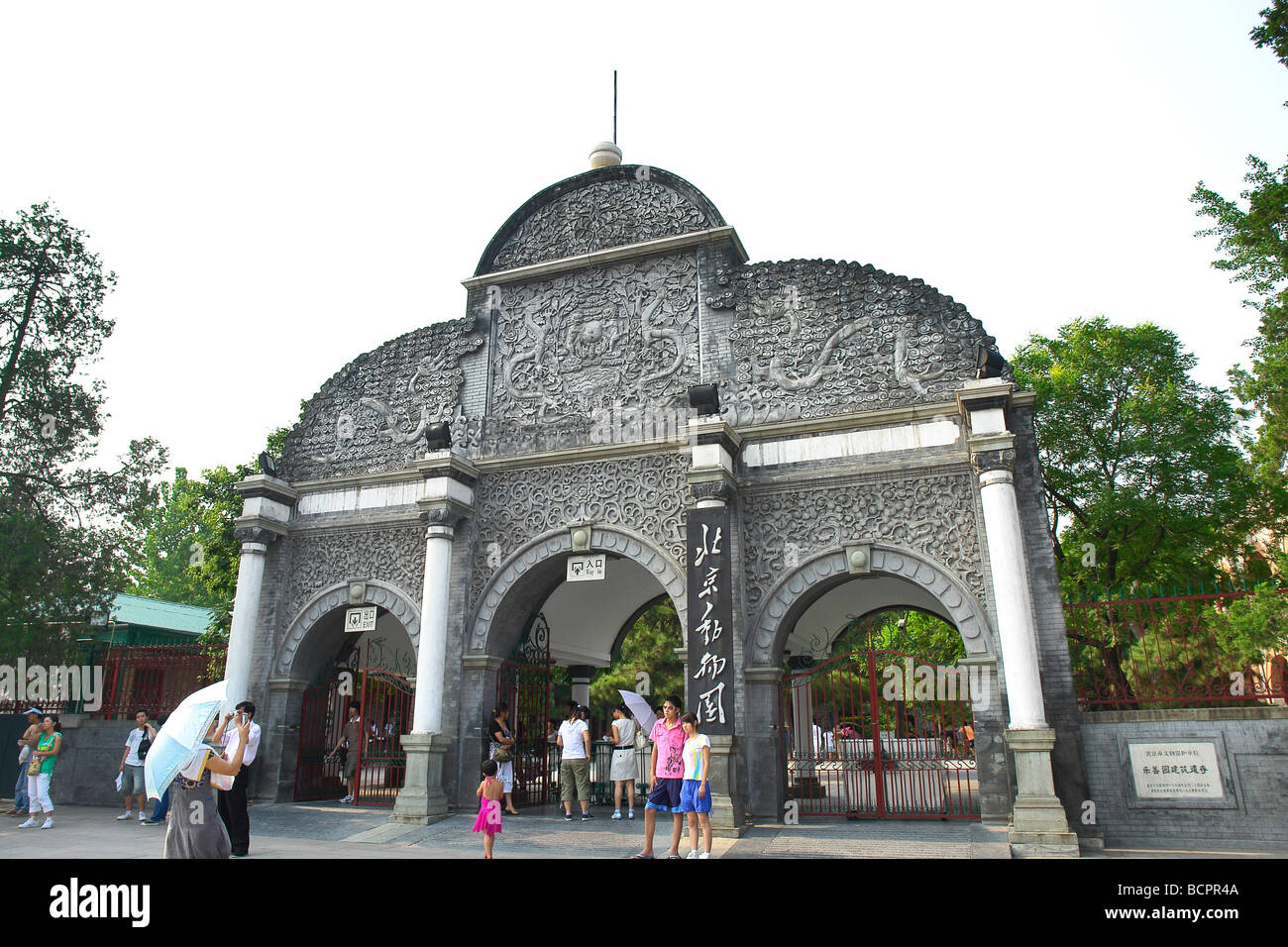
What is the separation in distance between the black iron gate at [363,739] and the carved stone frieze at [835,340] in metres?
5.87

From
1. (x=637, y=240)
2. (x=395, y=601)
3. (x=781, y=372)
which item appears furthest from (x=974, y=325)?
(x=395, y=601)

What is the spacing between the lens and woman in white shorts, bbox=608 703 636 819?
10.0m

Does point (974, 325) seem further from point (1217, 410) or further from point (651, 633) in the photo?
point (651, 633)

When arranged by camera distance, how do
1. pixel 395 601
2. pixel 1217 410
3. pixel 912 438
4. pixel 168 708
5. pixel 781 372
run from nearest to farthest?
1. pixel 912 438
2. pixel 781 372
3. pixel 395 601
4. pixel 168 708
5. pixel 1217 410

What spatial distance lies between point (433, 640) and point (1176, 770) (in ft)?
25.6

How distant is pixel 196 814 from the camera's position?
451 centimetres

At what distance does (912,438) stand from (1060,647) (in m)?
2.61

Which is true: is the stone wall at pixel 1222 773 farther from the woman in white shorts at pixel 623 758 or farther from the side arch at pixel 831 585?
the woman in white shorts at pixel 623 758

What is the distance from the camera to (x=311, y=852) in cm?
766

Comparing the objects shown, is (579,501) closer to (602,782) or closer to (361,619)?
(361,619)

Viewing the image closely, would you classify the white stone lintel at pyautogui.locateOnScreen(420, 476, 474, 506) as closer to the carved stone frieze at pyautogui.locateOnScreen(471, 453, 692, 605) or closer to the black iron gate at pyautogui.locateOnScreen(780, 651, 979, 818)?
the carved stone frieze at pyautogui.locateOnScreen(471, 453, 692, 605)

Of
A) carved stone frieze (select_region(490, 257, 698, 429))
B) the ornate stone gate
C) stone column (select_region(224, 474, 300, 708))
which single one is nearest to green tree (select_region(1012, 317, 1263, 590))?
the ornate stone gate

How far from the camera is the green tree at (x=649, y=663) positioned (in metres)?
28.7

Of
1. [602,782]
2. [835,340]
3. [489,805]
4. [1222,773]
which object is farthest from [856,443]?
[602,782]
